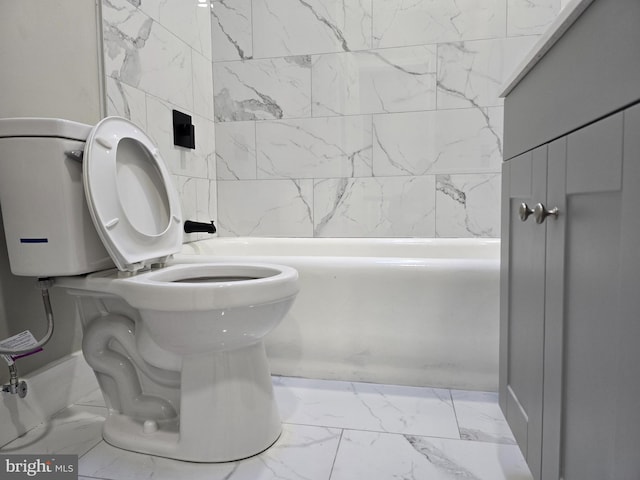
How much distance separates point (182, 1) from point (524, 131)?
1.92 metres

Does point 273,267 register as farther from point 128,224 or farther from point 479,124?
point 479,124

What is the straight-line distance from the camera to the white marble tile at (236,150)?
2.42 m

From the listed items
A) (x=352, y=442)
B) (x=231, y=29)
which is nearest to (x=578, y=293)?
(x=352, y=442)

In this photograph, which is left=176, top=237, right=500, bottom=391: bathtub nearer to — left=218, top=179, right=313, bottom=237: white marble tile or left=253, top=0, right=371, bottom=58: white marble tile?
left=218, top=179, right=313, bottom=237: white marble tile

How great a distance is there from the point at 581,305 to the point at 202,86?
2194 mm

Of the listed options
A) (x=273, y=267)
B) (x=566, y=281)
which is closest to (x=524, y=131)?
(x=566, y=281)

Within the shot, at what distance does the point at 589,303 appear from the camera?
0.58m

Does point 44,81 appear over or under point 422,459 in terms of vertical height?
over

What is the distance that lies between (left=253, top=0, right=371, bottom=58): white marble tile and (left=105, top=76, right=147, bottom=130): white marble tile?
0.82 meters

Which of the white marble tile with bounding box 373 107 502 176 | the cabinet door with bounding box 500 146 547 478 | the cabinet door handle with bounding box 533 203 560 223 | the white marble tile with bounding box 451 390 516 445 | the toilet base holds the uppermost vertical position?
the white marble tile with bounding box 373 107 502 176

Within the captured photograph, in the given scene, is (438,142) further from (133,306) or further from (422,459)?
(133,306)

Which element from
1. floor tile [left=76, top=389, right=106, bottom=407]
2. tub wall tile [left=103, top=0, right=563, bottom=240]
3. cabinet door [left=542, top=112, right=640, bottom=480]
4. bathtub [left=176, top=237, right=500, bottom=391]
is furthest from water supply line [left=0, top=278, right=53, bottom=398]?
cabinet door [left=542, top=112, right=640, bottom=480]

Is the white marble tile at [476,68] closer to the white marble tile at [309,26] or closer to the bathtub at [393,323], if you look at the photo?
the white marble tile at [309,26]

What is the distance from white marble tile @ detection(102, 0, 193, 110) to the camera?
5.39ft
